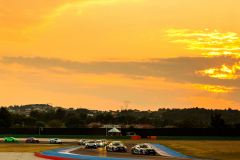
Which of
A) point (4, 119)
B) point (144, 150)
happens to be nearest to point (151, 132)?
point (144, 150)

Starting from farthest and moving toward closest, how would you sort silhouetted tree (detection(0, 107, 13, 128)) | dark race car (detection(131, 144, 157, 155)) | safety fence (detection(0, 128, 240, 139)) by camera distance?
silhouetted tree (detection(0, 107, 13, 128)) < safety fence (detection(0, 128, 240, 139)) < dark race car (detection(131, 144, 157, 155))

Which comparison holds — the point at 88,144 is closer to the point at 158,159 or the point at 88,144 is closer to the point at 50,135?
the point at 158,159

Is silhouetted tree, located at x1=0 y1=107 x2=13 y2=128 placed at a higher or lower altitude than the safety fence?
higher

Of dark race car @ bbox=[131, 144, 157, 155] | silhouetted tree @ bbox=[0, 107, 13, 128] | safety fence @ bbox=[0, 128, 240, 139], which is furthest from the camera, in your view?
silhouetted tree @ bbox=[0, 107, 13, 128]

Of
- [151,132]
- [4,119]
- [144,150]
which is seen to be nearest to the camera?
[144,150]

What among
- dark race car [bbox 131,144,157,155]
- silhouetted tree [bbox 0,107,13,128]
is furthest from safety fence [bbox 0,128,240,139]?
dark race car [bbox 131,144,157,155]

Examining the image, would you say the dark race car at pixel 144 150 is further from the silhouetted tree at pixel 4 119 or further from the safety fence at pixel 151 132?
the silhouetted tree at pixel 4 119

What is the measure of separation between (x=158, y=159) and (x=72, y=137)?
246 feet

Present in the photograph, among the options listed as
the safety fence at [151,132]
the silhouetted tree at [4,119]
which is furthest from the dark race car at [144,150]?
the silhouetted tree at [4,119]

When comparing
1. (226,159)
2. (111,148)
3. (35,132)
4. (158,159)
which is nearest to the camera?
(158,159)

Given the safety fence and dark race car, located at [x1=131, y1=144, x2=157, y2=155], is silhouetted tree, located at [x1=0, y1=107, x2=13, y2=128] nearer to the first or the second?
the safety fence

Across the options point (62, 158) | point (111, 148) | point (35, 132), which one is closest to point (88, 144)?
point (111, 148)

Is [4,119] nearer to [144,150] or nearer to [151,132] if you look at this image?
[151,132]

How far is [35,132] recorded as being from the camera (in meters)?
113
